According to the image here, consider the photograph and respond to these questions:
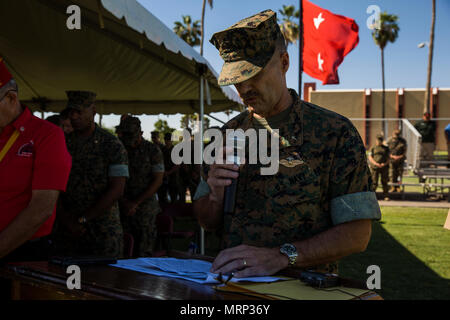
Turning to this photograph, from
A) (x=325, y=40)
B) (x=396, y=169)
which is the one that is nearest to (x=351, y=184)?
(x=325, y=40)

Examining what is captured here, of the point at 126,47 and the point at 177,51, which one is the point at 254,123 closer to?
the point at 177,51

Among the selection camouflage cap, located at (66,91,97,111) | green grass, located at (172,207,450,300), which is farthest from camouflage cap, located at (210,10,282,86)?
green grass, located at (172,207,450,300)

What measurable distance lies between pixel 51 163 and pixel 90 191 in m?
1.60

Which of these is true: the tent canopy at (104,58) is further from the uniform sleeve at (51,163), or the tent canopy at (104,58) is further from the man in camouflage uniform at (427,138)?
the man in camouflage uniform at (427,138)

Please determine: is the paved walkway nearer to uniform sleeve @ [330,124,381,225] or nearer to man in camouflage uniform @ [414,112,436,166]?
man in camouflage uniform @ [414,112,436,166]

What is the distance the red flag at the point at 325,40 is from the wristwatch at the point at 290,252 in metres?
8.95

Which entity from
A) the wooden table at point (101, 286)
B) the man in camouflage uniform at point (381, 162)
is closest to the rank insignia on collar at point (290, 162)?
the wooden table at point (101, 286)

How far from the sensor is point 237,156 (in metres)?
1.43

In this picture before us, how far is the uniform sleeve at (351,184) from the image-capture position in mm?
1557

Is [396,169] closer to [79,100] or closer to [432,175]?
[432,175]

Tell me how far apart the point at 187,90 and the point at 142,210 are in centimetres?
324

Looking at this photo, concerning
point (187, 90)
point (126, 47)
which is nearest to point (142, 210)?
point (126, 47)

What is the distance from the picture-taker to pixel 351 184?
1.59 m

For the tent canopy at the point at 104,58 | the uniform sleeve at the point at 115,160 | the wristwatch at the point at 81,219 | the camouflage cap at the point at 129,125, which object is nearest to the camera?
the wristwatch at the point at 81,219
